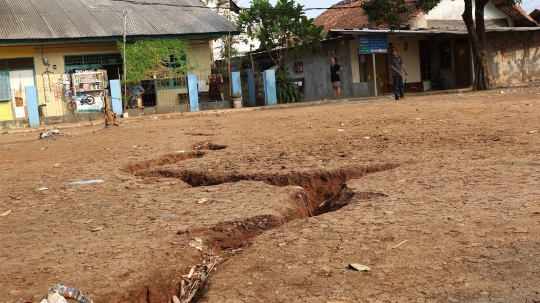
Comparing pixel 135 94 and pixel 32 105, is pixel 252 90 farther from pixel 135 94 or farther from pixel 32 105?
pixel 32 105

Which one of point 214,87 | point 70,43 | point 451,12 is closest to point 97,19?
point 70,43

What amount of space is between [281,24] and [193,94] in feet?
14.5

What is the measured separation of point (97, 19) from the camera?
19.8 metres

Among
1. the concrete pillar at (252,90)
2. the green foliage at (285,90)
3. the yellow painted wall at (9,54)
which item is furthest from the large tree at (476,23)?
the yellow painted wall at (9,54)

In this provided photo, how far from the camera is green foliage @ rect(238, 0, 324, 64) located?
21.1 meters

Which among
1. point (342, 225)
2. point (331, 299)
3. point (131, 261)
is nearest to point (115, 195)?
point (131, 261)

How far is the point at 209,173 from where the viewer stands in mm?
5707

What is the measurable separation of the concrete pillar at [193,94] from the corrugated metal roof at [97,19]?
1.77 metres

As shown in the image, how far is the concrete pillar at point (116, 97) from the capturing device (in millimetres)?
18375

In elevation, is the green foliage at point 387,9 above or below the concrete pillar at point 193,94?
above

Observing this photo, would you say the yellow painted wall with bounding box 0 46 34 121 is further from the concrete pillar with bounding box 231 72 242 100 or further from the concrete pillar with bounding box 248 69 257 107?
the concrete pillar with bounding box 248 69 257 107

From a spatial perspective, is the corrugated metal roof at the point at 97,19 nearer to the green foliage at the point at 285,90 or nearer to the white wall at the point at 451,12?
the green foliage at the point at 285,90

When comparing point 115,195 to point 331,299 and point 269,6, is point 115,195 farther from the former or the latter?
point 269,6

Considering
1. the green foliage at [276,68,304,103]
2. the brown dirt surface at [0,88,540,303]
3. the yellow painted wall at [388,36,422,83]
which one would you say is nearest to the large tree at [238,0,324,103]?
the green foliage at [276,68,304,103]
